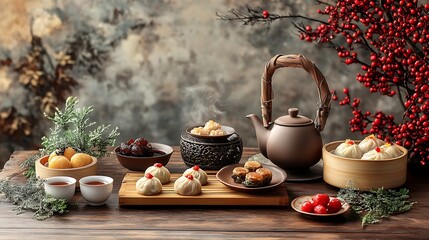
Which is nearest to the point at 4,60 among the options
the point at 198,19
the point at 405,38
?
the point at 198,19

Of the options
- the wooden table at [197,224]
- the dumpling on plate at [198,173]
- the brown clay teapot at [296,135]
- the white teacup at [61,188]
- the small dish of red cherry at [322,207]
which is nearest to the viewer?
the wooden table at [197,224]

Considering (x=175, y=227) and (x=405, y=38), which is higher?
(x=405, y=38)

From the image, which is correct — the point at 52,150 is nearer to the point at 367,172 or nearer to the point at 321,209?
the point at 321,209

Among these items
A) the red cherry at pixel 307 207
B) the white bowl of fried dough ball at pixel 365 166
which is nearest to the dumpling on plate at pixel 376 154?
the white bowl of fried dough ball at pixel 365 166

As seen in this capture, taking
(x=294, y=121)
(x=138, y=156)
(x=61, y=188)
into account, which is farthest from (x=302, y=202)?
(x=61, y=188)

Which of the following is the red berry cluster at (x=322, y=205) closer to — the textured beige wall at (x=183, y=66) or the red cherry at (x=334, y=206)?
the red cherry at (x=334, y=206)

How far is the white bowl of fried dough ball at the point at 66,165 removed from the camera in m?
2.41

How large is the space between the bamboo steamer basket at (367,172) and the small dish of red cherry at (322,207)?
162mm

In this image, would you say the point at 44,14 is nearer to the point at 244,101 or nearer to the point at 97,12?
the point at 97,12

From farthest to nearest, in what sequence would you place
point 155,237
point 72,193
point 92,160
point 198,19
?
1. point 198,19
2. point 92,160
3. point 72,193
4. point 155,237

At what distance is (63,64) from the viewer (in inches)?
131

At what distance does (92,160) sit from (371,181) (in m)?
0.98

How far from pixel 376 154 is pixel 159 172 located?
741 millimetres

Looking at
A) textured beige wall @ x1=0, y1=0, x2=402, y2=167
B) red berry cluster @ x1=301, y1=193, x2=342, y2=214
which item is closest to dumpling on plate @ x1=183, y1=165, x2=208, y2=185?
red berry cluster @ x1=301, y1=193, x2=342, y2=214
